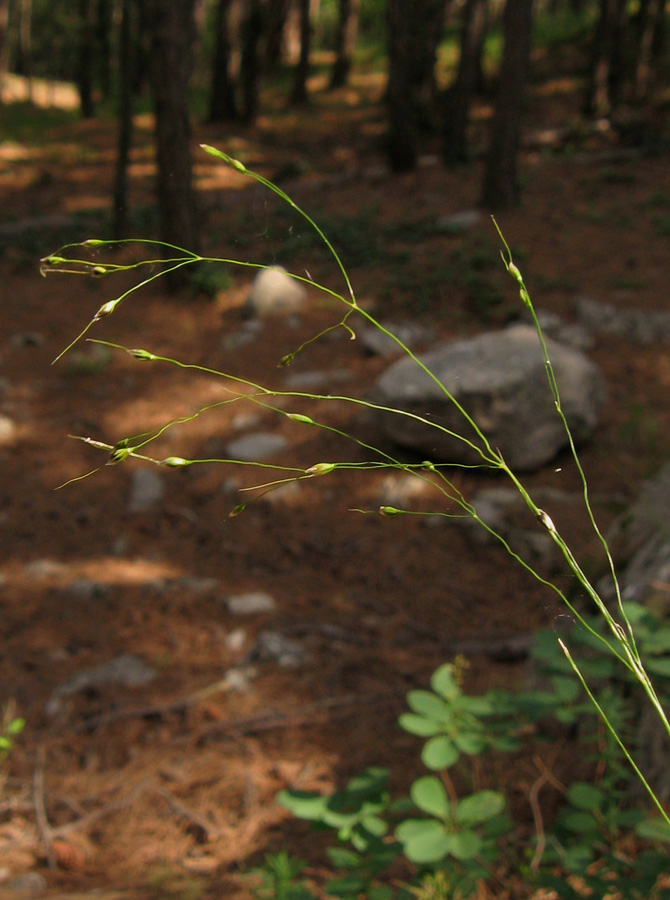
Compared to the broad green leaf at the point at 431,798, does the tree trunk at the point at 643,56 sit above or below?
above

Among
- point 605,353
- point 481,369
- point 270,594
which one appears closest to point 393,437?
point 481,369

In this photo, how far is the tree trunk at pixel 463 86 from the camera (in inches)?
455

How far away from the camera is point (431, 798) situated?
5.65 ft

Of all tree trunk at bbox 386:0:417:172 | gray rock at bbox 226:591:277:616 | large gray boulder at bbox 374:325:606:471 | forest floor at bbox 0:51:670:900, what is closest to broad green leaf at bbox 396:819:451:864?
forest floor at bbox 0:51:670:900

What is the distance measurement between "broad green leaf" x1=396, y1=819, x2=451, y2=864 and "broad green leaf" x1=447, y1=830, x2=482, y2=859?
11mm

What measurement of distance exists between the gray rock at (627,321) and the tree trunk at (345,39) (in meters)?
16.1

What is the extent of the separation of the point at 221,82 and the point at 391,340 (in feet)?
40.8

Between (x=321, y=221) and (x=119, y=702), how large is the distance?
7387mm

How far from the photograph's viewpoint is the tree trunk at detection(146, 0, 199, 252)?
7617 mm

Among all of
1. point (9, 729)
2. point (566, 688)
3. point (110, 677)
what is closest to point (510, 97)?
point (110, 677)

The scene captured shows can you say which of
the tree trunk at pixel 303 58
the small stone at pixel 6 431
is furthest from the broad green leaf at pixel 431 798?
the tree trunk at pixel 303 58

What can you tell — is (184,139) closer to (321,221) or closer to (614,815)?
(321,221)

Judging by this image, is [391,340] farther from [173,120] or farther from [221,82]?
[221,82]

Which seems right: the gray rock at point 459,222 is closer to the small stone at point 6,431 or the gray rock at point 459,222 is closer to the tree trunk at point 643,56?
the small stone at point 6,431
